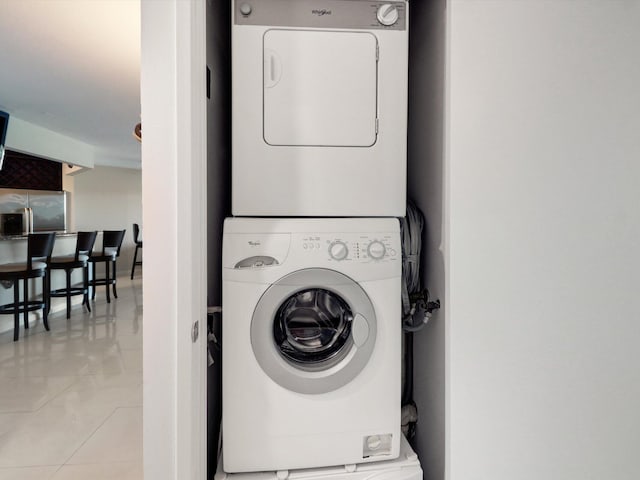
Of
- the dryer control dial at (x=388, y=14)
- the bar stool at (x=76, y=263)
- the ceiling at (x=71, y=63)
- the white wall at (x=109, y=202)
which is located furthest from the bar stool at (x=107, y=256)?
the dryer control dial at (x=388, y=14)

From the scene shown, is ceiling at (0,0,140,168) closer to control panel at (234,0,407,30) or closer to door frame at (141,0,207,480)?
control panel at (234,0,407,30)

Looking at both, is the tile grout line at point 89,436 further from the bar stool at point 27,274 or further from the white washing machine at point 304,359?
the bar stool at point 27,274

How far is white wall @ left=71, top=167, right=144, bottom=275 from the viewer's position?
757 cm

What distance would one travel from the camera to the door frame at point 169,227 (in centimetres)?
91

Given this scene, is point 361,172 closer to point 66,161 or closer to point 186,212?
point 186,212

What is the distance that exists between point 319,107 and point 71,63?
3.05 metres

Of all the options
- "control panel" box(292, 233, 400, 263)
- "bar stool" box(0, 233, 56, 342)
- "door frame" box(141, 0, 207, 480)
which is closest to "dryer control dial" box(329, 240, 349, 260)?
"control panel" box(292, 233, 400, 263)

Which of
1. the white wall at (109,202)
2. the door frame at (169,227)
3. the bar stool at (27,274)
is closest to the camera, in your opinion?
the door frame at (169,227)

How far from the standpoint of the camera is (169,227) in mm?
930

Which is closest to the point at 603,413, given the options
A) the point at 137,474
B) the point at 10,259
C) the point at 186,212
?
the point at 186,212

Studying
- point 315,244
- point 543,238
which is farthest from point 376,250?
point 543,238

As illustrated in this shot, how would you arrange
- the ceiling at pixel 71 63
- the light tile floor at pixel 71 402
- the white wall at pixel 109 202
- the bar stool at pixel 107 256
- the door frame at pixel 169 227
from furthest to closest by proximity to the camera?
the white wall at pixel 109 202 → the bar stool at pixel 107 256 → the ceiling at pixel 71 63 → the light tile floor at pixel 71 402 → the door frame at pixel 169 227

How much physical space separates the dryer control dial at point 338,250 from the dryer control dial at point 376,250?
0.08 meters

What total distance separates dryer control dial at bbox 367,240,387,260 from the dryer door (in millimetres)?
358
